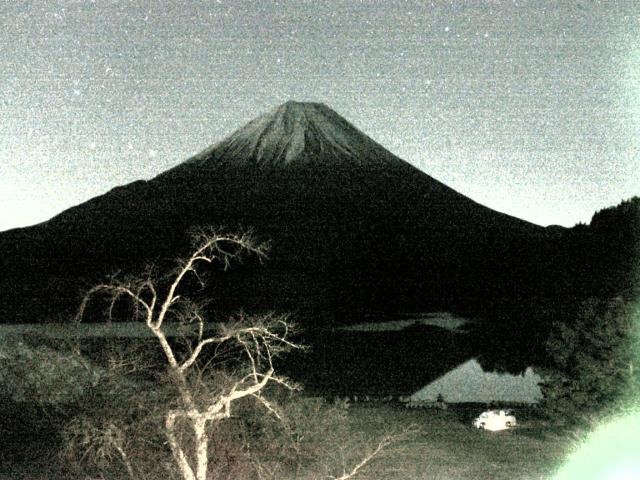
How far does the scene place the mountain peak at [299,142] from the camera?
6156 inches

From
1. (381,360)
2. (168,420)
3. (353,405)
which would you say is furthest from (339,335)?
(168,420)

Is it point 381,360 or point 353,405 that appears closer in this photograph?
point 353,405

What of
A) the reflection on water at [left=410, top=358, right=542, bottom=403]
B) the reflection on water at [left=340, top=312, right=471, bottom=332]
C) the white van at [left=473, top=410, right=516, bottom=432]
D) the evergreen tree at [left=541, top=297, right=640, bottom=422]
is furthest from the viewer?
the reflection on water at [left=340, top=312, right=471, bottom=332]

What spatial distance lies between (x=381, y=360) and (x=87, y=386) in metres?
26.2

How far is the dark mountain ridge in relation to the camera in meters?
90.8

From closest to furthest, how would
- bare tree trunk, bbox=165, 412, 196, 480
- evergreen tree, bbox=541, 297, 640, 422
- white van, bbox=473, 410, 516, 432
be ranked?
bare tree trunk, bbox=165, 412, 196, 480 < evergreen tree, bbox=541, 297, 640, 422 < white van, bbox=473, 410, 516, 432

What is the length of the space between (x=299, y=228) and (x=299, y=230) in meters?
0.82

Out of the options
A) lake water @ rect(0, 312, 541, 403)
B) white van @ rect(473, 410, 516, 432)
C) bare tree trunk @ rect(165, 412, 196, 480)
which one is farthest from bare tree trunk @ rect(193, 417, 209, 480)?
white van @ rect(473, 410, 516, 432)

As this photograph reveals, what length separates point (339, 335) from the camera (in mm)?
56125

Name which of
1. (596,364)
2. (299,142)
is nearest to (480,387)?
(596,364)

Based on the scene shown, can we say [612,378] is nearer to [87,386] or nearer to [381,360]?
[87,386]

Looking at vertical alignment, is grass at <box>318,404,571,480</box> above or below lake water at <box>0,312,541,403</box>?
above

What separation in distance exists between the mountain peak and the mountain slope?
0.97ft

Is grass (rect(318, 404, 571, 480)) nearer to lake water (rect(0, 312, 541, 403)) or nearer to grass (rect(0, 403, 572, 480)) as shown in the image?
grass (rect(0, 403, 572, 480))
